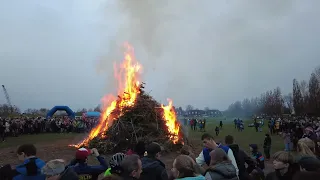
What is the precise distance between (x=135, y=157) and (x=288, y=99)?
9436 centimetres

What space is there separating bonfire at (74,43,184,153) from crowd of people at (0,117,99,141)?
41.8 ft

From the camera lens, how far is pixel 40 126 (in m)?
32.6

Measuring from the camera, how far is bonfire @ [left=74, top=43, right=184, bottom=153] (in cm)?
1698

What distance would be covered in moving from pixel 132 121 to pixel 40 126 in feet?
61.0

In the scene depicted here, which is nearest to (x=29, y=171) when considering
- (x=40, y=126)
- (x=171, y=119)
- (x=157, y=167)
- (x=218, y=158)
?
(x=157, y=167)

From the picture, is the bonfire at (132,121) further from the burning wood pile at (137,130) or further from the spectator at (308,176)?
the spectator at (308,176)

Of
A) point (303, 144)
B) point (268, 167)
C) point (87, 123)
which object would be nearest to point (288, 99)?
point (87, 123)

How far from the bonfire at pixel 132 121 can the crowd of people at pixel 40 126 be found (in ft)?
41.8

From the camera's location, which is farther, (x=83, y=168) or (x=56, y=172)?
(x=83, y=168)

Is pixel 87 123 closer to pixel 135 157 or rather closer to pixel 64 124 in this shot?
pixel 64 124

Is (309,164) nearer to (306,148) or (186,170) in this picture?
(306,148)

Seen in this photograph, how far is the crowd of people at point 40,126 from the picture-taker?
28.3 metres

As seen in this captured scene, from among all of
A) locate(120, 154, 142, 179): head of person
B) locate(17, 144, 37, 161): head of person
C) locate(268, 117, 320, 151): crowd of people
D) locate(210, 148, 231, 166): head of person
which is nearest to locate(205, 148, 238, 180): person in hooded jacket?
locate(210, 148, 231, 166): head of person

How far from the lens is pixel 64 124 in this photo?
34.6 metres
